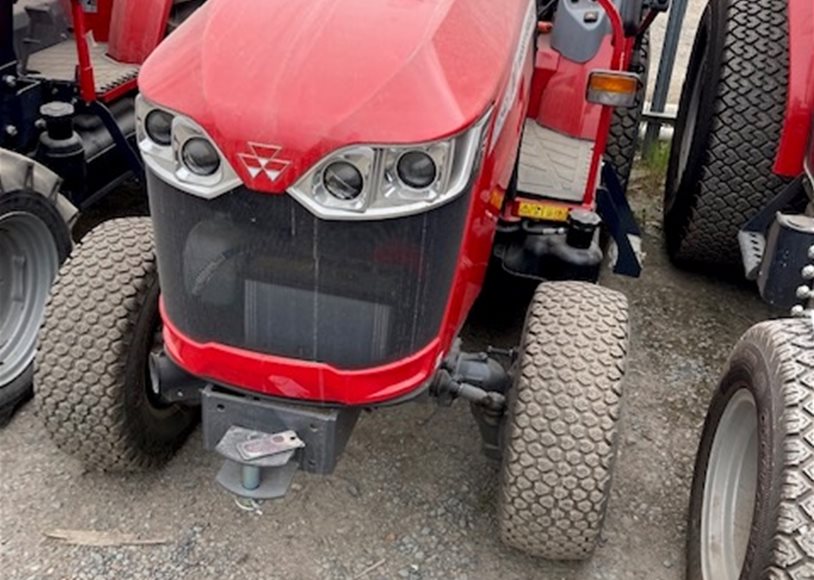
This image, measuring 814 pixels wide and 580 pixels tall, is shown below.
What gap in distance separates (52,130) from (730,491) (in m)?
2.36

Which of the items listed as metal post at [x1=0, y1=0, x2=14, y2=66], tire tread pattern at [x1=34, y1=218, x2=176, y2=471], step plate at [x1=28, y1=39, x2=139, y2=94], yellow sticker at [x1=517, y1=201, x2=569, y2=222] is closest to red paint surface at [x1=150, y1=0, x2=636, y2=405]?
tire tread pattern at [x1=34, y1=218, x2=176, y2=471]

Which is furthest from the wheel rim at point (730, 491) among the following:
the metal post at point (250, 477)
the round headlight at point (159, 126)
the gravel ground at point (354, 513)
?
the round headlight at point (159, 126)

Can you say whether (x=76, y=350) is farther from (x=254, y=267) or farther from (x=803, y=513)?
(x=803, y=513)

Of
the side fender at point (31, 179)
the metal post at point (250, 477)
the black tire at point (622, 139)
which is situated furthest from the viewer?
the black tire at point (622, 139)

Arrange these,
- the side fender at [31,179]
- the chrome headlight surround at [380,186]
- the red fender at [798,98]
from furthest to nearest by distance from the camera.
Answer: the red fender at [798,98] < the side fender at [31,179] < the chrome headlight surround at [380,186]

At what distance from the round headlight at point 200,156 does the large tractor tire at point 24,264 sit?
44.1 inches

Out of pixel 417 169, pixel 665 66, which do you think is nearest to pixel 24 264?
pixel 417 169

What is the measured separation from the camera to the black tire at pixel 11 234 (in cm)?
288

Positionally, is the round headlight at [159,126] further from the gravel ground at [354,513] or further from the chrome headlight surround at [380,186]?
the gravel ground at [354,513]

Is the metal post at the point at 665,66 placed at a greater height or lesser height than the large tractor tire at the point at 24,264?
greater

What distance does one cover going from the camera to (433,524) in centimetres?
273

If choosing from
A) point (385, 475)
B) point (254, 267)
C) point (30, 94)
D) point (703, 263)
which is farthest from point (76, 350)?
point (703, 263)

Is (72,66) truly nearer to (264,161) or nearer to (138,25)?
(138,25)

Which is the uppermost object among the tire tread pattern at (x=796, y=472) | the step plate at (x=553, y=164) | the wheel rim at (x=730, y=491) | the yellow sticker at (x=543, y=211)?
the step plate at (x=553, y=164)
